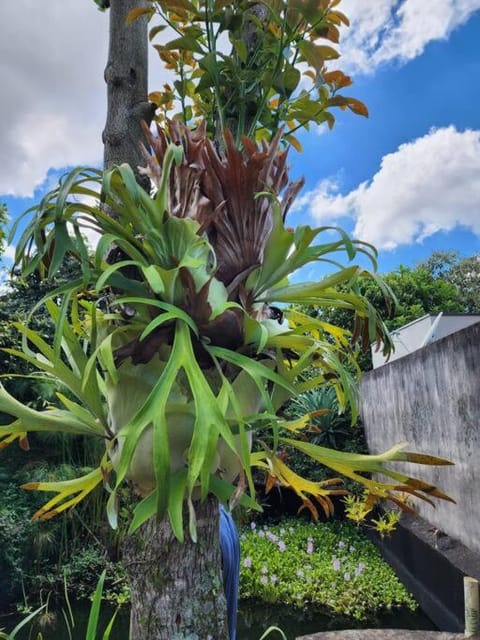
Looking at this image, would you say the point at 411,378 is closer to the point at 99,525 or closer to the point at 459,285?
the point at 99,525

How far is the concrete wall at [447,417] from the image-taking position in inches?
100.0

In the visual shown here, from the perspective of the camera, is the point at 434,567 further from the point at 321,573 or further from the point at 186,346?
the point at 186,346

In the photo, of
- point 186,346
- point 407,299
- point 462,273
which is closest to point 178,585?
point 186,346

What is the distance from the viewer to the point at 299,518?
4973 millimetres

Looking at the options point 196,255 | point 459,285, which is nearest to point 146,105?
point 196,255

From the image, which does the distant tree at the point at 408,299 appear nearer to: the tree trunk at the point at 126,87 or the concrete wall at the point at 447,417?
the concrete wall at the point at 447,417

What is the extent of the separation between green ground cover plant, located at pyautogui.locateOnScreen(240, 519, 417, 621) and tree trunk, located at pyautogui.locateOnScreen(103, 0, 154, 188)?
3.30 meters

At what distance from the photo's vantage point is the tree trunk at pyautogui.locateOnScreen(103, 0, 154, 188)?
786mm

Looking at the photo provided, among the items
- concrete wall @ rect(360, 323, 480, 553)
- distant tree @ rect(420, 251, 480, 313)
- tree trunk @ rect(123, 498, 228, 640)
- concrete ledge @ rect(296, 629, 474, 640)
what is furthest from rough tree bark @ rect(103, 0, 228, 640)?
distant tree @ rect(420, 251, 480, 313)

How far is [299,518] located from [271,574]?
136 centimetres

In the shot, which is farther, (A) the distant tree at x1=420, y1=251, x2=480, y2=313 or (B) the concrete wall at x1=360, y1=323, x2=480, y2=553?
(A) the distant tree at x1=420, y1=251, x2=480, y2=313

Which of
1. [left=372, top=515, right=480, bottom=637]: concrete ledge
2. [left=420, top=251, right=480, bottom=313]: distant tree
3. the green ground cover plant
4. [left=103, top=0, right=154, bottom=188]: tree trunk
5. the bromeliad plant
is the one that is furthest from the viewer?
[left=420, top=251, right=480, bottom=313]: distant tree

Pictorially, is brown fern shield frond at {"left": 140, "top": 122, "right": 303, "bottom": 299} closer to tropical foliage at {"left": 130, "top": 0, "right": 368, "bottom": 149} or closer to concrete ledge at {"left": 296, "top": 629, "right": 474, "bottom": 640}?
tropical foliage at {"left": 130, "top": 0, "right": 368, "bottom": 149}

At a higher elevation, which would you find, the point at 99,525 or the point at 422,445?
the point at 422,445
